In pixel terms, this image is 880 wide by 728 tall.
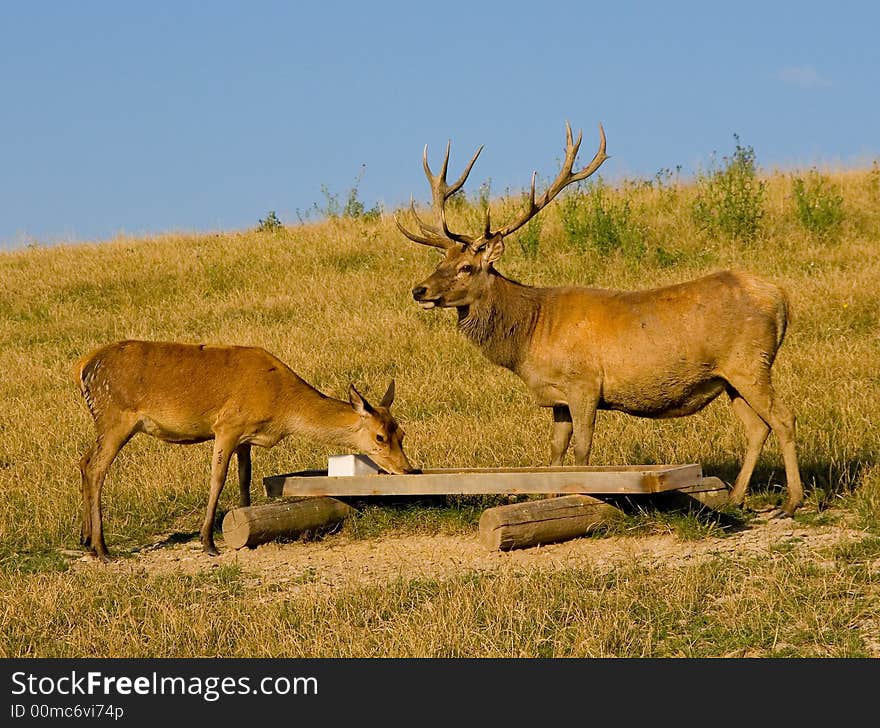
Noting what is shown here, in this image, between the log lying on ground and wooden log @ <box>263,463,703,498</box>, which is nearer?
wooden log @ <box>263,463,703,498</box>

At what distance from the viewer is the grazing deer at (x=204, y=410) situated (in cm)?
937

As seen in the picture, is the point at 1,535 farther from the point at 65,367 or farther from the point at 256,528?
the point at 65,367

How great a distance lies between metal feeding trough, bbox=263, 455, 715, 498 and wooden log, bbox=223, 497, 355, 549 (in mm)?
159

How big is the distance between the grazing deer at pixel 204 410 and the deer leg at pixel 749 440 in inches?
106

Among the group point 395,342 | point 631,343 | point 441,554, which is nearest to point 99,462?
point 441,554

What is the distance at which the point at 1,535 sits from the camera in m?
9.75

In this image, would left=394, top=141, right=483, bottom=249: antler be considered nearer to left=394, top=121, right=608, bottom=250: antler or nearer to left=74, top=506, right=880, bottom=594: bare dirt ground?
left=394, top=121, right=608, bottom=250: antler

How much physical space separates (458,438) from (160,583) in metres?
4.28

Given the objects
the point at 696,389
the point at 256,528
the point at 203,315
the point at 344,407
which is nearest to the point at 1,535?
the point at 256,528

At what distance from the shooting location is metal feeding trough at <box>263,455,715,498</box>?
8562 mm

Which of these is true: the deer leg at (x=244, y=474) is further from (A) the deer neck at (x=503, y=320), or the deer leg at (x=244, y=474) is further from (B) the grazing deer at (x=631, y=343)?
(A) the deer neck at (x=503, y=320)

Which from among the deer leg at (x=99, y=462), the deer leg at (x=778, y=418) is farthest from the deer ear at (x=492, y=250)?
the deer leg at (x=99, y=462)

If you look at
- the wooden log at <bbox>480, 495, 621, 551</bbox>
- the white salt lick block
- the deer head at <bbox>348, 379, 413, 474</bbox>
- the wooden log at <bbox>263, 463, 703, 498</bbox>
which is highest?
the deer head at <bbox>348, 379, 413, 474</bbox>

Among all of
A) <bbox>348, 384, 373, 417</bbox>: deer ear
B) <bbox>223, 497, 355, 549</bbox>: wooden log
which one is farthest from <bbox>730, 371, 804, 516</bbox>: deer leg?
<bbox>223, 497, 355, 549</bbox>: wooden log
